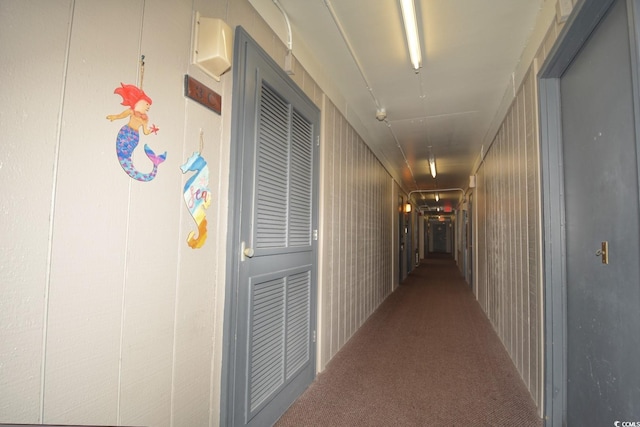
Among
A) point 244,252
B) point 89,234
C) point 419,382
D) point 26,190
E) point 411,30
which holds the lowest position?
point 419,382

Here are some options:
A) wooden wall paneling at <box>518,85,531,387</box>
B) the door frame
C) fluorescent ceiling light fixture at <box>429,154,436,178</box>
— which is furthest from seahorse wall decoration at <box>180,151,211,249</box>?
fluorescent ceiling light fixture at <box>429,154,436,178</box>

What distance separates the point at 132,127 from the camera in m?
1.19

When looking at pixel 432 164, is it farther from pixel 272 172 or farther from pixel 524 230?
pixel 272 172

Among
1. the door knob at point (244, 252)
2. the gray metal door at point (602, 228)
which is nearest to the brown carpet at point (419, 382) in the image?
the gray metal door at point (602, 228)

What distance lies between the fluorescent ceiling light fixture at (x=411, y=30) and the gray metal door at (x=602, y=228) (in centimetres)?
100

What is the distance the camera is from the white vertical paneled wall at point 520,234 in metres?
2.25

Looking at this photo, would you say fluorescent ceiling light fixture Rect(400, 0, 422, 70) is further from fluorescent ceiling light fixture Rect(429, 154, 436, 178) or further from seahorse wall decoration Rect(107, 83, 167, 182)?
fluorescent ceiling light fixture Rect(429, 154, 436, 178)

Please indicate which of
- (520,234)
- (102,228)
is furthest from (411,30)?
(102,228)

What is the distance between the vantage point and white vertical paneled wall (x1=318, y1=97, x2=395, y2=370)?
3029 mm

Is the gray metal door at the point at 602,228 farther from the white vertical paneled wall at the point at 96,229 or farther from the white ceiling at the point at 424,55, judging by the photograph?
the white vertical paneled wall at the point at 96,229

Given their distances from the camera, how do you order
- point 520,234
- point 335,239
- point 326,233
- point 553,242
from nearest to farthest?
point 553,242
point 520,234
point 326,233
point 335,239

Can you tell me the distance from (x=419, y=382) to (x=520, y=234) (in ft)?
5.05

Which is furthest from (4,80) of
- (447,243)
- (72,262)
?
(447,243)

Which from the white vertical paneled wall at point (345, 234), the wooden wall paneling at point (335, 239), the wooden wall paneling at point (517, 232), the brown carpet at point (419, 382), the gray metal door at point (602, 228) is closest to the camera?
the gray metal door at point (602, 228)
